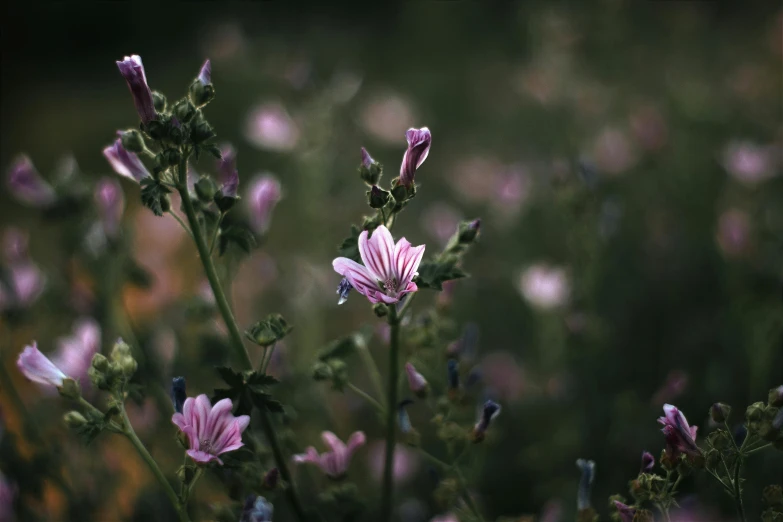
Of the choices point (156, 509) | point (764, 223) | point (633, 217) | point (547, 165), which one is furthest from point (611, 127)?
point (156, 509)

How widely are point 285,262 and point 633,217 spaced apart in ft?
5.98

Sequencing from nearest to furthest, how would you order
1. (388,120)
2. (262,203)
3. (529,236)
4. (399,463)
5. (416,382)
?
1. (416,382)
2. (262,203)
3. (399,463)
4. (529,236)
5. (388,120)

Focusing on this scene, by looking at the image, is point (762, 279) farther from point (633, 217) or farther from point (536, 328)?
point (633, 217)

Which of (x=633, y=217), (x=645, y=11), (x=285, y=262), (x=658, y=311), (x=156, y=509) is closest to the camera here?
(x=156, y=509)

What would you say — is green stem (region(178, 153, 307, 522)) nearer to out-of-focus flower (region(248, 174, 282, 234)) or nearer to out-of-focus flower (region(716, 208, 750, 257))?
out-of-focus flower (region(248, 174, 282, 234))

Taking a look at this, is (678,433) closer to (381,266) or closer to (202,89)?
(381,266)

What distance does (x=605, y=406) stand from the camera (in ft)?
8.36

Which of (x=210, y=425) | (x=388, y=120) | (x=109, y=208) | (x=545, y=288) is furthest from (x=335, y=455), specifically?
(x=388, y=120)

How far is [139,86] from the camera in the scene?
4.14 ft

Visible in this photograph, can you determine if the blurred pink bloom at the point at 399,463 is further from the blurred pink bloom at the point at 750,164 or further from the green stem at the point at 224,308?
the blurred pink bloom at the point at 750,164

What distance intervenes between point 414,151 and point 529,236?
278 centimetres

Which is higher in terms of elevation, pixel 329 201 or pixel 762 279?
pixel 329 201

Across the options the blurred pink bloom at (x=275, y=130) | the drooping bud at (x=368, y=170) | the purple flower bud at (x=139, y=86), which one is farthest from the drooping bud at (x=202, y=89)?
the blurred pink bloom at (x=275, y=130)

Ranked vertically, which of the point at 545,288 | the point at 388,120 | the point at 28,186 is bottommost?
the point at 545,288
